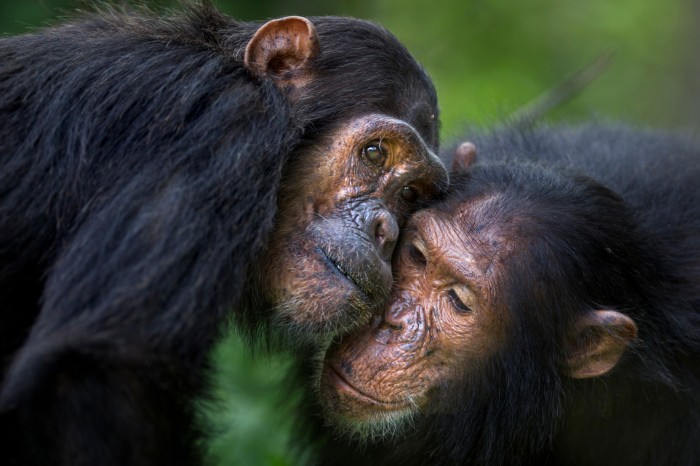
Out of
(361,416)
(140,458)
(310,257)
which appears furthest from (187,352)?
(361,416)

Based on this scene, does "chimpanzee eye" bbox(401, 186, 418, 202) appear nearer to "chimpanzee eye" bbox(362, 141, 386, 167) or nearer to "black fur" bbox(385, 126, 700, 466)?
"black fur" bbox(385, 126, 700, 466)

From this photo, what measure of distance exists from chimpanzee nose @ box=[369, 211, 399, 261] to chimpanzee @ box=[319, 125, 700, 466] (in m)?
0.31

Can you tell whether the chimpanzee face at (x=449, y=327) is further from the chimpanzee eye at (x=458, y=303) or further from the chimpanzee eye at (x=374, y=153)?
the chimpanzee eye at (x=374, y=153)

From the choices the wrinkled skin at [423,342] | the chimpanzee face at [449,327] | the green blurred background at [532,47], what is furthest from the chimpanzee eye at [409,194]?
the green blurred background at [532,47]

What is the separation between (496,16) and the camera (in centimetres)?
1630

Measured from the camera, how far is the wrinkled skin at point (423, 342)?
544 cm

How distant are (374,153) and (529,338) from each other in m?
1.39

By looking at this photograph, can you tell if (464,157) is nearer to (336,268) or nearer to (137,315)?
(336,268)

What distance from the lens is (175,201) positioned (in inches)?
184

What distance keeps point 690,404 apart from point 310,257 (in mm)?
2589

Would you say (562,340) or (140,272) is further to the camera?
(562,340)

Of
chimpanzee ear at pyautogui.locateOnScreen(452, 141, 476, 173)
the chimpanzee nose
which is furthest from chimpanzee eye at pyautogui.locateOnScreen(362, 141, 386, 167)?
chimpanzee ear at pyautogui.locateOnScreen(452, 141, 476, 173)

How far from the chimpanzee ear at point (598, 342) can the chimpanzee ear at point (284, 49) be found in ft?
7.28

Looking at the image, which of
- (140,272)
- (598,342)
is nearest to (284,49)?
(140,272)
